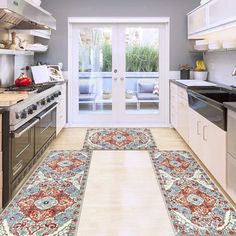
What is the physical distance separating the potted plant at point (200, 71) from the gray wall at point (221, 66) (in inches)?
3.1

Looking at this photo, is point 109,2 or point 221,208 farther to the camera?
point 109,2

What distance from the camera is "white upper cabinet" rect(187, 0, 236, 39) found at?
13.6ft

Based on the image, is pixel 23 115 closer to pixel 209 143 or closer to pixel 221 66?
pixel 209 143

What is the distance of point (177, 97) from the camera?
6.12 meters

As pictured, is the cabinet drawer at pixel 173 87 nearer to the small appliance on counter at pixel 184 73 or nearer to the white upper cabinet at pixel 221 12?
the small appliance on counter at pixel 184 73

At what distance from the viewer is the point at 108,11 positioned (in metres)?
6.86

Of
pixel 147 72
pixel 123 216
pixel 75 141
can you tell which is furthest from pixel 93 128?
pixel 123 216

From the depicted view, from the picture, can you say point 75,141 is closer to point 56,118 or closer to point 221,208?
point 56,118

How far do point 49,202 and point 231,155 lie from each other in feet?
5.63

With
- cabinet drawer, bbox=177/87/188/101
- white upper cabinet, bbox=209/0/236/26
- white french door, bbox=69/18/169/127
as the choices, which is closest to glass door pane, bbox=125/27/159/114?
white french door, bbox=69/18/169/127

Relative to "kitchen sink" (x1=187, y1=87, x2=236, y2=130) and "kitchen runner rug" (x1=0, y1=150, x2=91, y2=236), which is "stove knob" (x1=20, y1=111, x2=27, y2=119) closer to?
"kitchen runner rug" (x1=0, y1=150, x2=91, y2=236)

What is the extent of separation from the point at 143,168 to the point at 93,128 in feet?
8.83

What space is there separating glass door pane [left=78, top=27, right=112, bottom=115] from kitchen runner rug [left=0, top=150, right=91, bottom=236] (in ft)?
8.93

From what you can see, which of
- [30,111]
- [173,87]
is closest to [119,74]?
[173,87]
